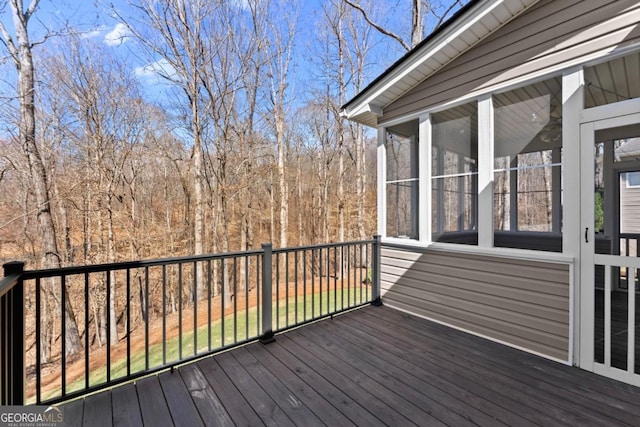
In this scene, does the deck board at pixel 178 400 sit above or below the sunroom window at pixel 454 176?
below

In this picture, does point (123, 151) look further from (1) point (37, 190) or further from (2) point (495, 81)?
(2) point (495, 81)

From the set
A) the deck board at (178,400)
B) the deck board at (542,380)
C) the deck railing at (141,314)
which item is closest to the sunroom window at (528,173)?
the deck board at (542,380)

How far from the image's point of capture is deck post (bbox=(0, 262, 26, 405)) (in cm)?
164

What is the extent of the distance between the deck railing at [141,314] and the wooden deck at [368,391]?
29 cm

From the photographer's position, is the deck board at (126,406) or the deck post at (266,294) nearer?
the deck board at (126,406)

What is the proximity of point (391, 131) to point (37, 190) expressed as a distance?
310 inches

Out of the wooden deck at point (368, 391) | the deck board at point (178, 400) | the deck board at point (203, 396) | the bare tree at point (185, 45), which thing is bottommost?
the wooden deck at point (368, 391)

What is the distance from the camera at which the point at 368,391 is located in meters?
2.18

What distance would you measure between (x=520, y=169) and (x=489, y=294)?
4.82 feet

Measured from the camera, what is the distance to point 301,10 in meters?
10.3

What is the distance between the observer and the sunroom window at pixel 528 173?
3.45 meters

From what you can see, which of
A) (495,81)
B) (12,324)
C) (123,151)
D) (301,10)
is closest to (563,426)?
(495,81)

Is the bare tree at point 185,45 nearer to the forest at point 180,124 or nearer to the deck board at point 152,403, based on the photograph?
the forest at point 180,124

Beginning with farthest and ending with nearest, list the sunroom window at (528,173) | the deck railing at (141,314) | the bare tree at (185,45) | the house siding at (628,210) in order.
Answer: the bare tree at (185,45), the house siding at (628,210), the sunroom window at (528,173), the deck railing at (141,314)
